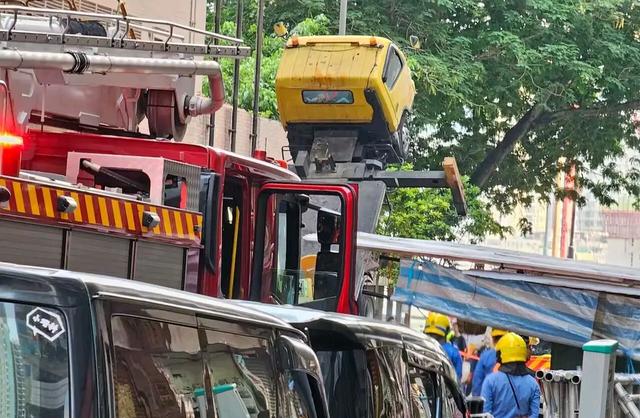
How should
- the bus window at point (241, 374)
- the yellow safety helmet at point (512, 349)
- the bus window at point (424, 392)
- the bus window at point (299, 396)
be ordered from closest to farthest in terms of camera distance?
the bus window at point (241, 374) → the bus window at point (299, 396) → the bus window at point (424, 392) → the yellow safety helmet at point (512, 349)

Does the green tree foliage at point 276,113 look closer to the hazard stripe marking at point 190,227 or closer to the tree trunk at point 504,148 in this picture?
the tree trunk at point 504,148

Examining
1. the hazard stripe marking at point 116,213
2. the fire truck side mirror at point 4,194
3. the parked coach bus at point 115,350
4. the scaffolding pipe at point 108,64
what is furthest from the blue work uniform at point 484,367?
the parked coach bus at point 115,350

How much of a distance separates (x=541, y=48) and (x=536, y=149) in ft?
13.0

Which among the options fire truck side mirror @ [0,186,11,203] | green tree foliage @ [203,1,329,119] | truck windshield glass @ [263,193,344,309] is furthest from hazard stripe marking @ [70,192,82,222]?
green tree foliage @ [203,1,329,119]

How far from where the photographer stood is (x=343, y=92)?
45.4ft

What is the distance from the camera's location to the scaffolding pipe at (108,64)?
7062mm

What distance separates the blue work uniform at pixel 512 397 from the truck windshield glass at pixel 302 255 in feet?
6.12

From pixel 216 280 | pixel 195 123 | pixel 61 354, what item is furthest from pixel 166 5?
pixel 61 354

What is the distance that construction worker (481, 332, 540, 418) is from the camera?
1065cm

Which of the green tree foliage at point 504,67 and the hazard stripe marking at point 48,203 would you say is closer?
the hazard stripe marking at point 48,203

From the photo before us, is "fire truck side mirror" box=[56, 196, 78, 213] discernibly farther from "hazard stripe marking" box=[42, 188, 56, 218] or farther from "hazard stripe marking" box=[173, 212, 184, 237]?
"hazard stripe marking" box=[173, 212, 184, 237]

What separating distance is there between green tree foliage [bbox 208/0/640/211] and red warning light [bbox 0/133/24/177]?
716 inches

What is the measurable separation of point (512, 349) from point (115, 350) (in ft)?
25.8

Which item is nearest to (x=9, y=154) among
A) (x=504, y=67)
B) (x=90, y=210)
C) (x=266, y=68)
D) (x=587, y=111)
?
(x=90, y=210)
